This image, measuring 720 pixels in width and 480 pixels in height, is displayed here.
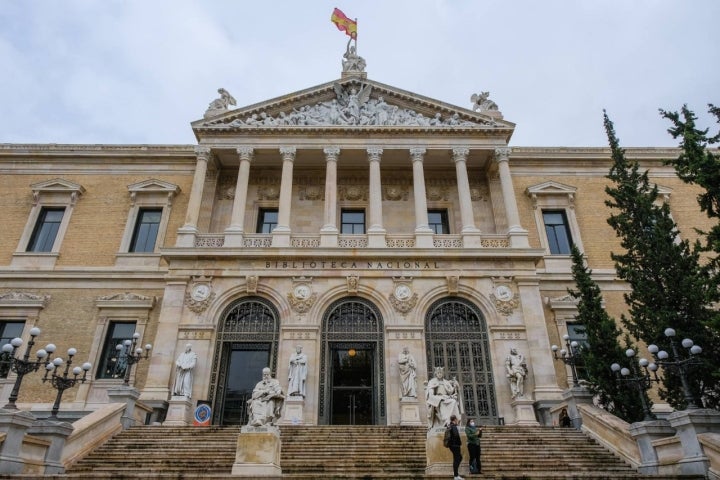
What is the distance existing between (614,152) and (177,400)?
16468 mm

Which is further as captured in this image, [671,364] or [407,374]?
[407,374]

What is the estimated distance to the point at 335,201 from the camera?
20.5m

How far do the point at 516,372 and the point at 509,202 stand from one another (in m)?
7.30

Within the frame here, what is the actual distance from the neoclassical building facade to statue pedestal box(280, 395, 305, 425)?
7 centimetres

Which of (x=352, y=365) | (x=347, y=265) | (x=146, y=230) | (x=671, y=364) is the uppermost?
(x=146, y=230)

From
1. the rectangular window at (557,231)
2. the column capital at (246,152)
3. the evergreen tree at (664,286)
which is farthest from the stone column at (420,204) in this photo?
the column capital at (246,152)

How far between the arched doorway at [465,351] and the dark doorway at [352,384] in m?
2.27

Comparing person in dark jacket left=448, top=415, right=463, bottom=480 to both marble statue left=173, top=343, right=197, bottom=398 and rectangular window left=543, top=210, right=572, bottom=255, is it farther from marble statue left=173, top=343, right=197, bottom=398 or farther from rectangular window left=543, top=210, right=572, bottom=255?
rectangular window left=543, top=210, right=572, bottom=255

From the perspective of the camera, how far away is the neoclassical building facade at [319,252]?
57.2ft

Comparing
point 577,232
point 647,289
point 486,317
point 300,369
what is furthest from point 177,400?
point 577,232

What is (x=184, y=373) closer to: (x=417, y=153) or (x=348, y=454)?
(x=348, y=454)

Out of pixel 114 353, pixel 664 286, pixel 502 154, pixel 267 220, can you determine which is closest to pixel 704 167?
pixel 664 286

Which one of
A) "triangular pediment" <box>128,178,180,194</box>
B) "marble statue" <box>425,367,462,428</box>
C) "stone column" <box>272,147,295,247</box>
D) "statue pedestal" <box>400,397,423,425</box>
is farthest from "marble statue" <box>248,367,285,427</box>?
"triangular pediment" <box>128,178,180,194</box>

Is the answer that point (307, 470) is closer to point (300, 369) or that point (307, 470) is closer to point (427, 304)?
point (300, 369)
